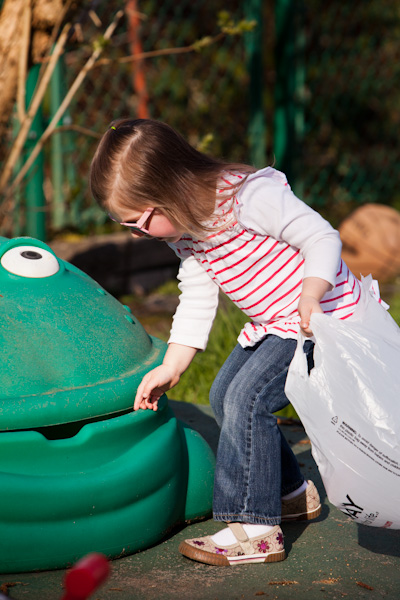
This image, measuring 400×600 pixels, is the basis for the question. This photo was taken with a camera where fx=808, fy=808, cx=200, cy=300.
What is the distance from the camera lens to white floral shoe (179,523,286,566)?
1.99m

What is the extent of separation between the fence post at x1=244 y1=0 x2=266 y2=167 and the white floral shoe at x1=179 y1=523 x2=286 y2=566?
429 cm

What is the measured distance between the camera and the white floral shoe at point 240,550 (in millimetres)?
1992

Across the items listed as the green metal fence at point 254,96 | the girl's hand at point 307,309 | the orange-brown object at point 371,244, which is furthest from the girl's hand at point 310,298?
the orange-brown object at point 371,244

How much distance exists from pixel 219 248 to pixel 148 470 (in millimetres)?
598

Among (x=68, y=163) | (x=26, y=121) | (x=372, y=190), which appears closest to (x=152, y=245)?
(x=68, y=163)

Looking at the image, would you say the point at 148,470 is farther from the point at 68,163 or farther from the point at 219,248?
the point at 68,163

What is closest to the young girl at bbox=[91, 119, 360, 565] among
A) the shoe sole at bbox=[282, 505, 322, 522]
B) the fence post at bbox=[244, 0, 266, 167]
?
the shoe sole at bbox=[282, 505, 322, 522]

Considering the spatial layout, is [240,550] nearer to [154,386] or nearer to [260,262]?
[154,386]

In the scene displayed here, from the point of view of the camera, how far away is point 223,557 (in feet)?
6.55

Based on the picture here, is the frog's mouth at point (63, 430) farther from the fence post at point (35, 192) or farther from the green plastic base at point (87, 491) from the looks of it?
the fence post at point (35, 192)

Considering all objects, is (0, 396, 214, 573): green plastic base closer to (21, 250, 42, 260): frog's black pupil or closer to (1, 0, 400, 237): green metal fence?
(21, 250, 42, 260): frog's black pupil

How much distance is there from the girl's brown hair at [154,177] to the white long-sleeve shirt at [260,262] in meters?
0.06

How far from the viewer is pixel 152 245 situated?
17.9ft

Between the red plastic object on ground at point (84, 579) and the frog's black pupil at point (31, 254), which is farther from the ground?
the red plastic object on ground at point (84, 579)
